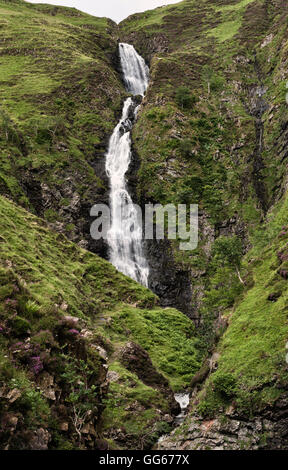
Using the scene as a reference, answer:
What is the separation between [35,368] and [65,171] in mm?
49295

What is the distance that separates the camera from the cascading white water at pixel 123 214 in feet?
172

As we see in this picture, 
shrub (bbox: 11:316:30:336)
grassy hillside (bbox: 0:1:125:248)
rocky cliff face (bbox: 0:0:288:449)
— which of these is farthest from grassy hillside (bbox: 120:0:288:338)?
shrub (bbox: 11:316:30:336)

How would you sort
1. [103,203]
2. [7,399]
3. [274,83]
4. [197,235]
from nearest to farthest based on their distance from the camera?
[7,399], [197,235], [103,203], [274,83]

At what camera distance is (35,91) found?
7850cm

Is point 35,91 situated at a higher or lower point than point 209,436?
higher

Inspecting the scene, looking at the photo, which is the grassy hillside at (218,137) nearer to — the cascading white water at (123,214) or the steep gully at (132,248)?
the steep gully at (132,248)

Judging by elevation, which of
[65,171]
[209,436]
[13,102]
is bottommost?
[209,436]

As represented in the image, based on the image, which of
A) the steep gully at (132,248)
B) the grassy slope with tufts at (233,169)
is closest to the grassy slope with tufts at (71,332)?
the grassy slope with tufts at (233,169)

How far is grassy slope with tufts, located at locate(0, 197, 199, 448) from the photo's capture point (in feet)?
48.0

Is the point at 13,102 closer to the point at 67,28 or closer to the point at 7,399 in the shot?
the point at 67,28

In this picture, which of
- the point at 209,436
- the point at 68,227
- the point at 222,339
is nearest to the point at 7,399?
the point at 209,436

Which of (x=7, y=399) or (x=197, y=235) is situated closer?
(x=7, y=399)

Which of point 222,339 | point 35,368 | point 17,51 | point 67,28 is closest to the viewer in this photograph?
point 35,368

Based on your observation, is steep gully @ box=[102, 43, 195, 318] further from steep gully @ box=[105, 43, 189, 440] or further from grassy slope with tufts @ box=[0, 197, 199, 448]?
grassy slope with tufts @ box=[0, 197, 199, 448]
